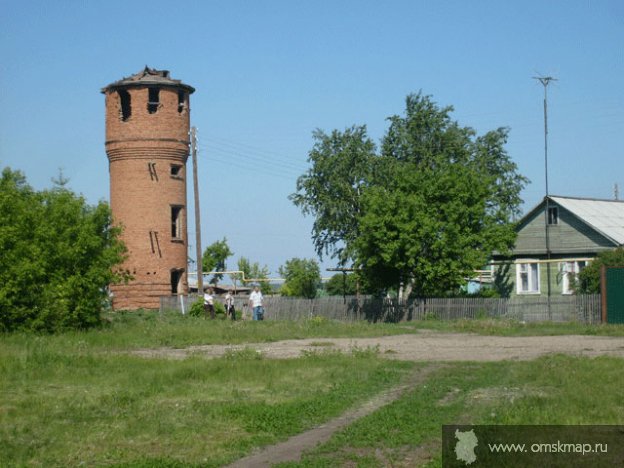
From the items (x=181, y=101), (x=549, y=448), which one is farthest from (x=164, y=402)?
(x=181, y=101)

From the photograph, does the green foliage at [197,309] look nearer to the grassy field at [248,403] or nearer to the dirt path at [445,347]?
the dirt path at [445,347]

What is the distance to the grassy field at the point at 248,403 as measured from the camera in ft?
35.3

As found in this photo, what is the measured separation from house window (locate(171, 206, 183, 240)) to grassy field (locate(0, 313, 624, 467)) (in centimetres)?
2877

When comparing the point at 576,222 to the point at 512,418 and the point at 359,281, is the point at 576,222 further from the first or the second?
the point at 512,418

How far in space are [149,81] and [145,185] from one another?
555 centimetres

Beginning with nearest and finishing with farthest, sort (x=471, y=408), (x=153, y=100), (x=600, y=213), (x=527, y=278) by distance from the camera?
(x=471, y=408)
(x=527, y=278)
(x=600, y=213)
(x=153, y=100)

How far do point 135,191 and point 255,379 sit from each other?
34328 mm

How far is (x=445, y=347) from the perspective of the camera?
83.0 ft

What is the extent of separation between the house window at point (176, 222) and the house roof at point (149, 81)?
21.4 ft

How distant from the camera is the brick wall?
5000 cm

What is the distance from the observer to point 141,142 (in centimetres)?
5028

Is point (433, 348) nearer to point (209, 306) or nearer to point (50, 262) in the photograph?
point (50, 262)

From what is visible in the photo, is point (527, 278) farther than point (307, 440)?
Yes

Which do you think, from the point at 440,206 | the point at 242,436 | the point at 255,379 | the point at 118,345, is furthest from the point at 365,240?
the point at 242,436
